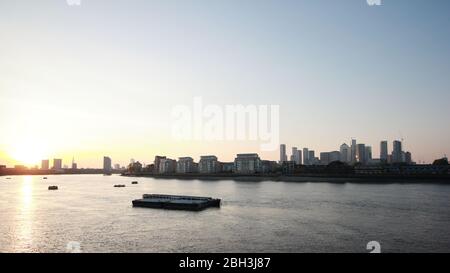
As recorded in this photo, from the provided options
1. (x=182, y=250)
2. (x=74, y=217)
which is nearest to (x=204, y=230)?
(x=182, y=250)

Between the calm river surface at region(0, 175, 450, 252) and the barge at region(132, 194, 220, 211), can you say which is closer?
the calm river surface at region(0, 175, 450, 252)

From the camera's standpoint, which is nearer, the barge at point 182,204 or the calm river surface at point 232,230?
the calm river surface at point 232,230

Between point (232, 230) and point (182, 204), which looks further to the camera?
point (182, 204)

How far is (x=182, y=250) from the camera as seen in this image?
117 ft

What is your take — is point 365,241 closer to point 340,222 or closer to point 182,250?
point 340,222

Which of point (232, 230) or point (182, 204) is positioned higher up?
point (232, 230)

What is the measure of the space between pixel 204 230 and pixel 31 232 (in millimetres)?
24548
